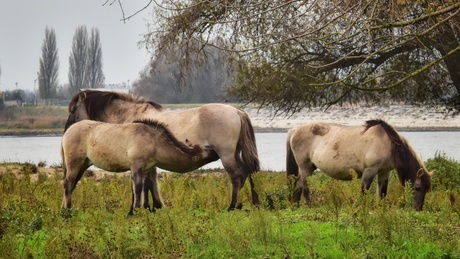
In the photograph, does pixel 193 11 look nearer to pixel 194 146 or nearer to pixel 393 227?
pixel 194 146

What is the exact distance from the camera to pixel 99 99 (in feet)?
57.0

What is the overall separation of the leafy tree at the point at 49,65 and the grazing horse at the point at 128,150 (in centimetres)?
7510

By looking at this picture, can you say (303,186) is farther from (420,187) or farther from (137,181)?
(137,181)

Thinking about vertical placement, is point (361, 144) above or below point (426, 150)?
above

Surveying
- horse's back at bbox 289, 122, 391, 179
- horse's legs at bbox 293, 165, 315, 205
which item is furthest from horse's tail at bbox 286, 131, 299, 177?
horse's legs at bbox 293, 165, 315, 205

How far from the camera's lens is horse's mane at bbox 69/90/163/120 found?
56.6 feet

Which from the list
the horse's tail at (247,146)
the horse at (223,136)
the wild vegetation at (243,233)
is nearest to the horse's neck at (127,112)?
the horse at (223,136)

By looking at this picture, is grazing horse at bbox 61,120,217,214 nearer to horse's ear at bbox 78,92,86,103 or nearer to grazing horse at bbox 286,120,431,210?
horse's ear at bbox 78,92,86,103

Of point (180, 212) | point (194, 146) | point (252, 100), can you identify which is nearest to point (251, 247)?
point (180, 212)

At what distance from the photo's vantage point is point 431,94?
23.3 metres

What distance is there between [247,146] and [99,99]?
3.05m

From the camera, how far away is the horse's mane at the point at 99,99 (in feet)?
56.6

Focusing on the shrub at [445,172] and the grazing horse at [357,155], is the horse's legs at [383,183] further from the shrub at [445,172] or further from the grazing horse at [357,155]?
the shrub at [445,172]

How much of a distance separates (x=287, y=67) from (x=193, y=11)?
2.91m
